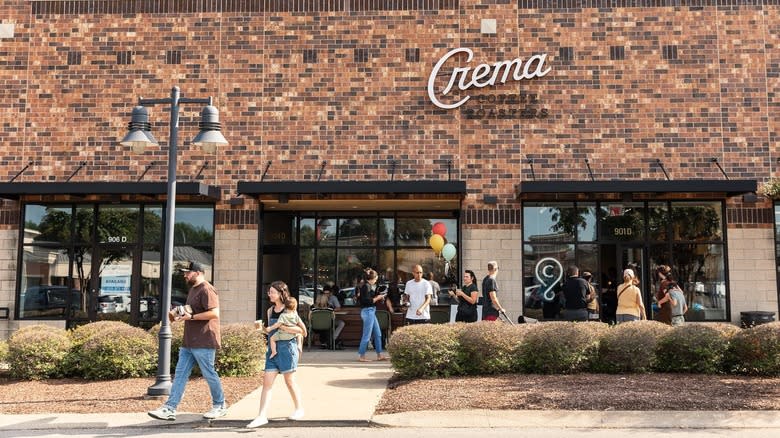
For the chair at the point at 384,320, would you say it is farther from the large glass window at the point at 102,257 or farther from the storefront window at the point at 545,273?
the large glass window at the point at 102,257

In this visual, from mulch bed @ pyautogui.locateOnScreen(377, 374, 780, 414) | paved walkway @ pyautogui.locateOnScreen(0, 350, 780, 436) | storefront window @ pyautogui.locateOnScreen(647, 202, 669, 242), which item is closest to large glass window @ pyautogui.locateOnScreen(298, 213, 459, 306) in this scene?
storefront window @ pyautogui.locateOnScreen(647, 202, 669, 242)

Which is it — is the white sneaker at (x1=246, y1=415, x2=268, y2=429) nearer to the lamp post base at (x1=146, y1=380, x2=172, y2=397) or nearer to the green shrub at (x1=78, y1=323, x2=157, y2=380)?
the lamp post base at (x1=146, y1=380, x2=172, y2=397)

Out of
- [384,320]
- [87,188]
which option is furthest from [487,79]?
[87,188]

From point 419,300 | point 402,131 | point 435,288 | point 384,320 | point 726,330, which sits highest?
point 402,131

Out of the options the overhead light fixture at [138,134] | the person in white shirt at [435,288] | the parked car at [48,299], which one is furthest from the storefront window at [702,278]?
the parked car at [48,299]

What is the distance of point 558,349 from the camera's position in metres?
10.2

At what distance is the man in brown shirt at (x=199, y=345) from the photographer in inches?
323

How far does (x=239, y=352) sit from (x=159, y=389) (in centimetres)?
184

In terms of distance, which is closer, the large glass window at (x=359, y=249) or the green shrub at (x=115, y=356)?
the green shrub at (x=115, y=356)

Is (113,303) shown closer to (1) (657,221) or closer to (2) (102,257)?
(2) (102,257)

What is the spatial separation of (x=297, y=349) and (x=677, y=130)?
10690 millimetres

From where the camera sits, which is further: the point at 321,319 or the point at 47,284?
the point at 47,284

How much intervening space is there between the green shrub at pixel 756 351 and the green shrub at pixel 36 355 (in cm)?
1034

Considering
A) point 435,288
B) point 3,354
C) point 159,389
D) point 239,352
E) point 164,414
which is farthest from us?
point 435,288
